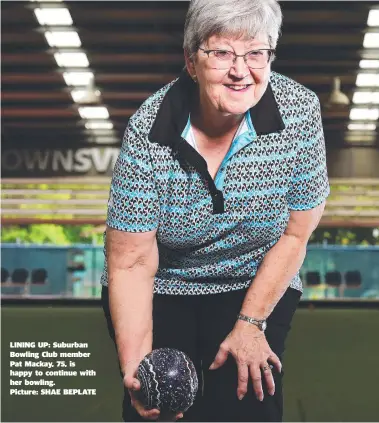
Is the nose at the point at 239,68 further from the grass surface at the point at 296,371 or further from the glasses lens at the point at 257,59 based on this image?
the grass surface at the point at 296,371

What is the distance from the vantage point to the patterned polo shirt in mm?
2387

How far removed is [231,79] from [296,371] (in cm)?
388

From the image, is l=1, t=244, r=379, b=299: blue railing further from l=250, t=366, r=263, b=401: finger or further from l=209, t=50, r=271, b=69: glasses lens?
l=209, t=50, r=271, b=69: glasses lens

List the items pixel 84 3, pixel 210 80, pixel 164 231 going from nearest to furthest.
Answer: pixel 210 80 → pixel 164 231 → pixel 84 3

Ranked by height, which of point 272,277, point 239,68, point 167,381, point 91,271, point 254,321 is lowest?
point 91,271

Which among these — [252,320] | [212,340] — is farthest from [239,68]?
[212,340]

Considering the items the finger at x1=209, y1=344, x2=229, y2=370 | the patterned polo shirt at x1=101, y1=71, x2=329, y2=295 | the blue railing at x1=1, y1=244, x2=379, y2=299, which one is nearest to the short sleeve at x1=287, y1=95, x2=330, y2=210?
the patterned polo shirt at x1=101, y1=71, x2=329, y2=295

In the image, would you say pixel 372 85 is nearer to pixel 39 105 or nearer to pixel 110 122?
pixel 110 122

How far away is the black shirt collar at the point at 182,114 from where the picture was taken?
2.39 m

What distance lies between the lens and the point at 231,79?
2.28 meters

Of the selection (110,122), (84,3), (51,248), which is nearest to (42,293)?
(51,248)

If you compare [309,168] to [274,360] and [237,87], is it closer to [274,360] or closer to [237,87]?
[237,87]

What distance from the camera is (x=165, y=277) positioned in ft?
8.66

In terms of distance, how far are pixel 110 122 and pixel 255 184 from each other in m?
10.7
